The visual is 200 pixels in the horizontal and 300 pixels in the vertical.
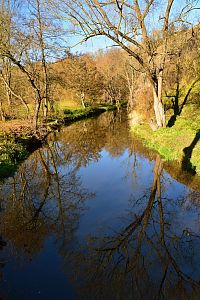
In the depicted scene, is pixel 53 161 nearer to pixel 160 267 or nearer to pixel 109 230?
pixel 109 230

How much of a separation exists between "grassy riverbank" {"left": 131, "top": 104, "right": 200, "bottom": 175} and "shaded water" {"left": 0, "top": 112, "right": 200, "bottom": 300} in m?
0.79

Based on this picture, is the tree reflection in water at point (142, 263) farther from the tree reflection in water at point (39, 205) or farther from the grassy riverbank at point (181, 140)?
the grassy riverbank at point (181, 140)

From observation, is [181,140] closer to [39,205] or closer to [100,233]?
[39,205]

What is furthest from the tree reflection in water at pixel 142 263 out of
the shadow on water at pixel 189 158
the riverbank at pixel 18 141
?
the riverbank at pixel 18 141

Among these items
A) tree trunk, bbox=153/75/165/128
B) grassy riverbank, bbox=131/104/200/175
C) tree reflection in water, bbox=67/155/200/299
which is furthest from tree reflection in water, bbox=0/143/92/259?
tree trunk, bbox=153/75/165/128

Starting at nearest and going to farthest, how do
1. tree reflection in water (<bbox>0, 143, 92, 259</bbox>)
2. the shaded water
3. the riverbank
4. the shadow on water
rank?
the shaded water → tree reflection in water (<bbox>0, 143, 92, 259</bbox>) → the shadow on water → the riverbank

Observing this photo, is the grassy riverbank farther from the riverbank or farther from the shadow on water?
the riverbank

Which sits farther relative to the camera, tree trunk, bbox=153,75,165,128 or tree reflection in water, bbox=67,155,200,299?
tree trunk, bbox=153,75,165,128

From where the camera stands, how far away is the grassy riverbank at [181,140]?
536 inches

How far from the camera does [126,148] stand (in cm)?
1941

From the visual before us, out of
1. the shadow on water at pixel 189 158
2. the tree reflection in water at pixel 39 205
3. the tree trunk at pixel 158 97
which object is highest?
the tree trunk at pixel 158 97

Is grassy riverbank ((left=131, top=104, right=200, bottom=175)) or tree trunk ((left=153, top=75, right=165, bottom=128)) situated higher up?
tree trunk ((left=153, top=75, right=165, bottom=128))

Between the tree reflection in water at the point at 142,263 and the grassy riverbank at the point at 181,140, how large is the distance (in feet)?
16.1

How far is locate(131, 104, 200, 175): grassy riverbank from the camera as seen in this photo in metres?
13.6
